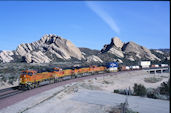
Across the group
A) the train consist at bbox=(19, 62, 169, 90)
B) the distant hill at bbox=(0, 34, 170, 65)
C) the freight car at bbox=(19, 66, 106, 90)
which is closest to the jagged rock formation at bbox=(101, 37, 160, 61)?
the distant hill at bbox=(0, 34, 170, 65)

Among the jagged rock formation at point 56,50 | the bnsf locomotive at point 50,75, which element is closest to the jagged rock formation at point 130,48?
the jagged rock formation at point 56,50

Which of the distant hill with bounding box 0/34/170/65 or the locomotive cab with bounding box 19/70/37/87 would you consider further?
the distant hill with bounding box 0/34/170/65

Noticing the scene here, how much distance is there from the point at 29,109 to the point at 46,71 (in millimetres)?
16725

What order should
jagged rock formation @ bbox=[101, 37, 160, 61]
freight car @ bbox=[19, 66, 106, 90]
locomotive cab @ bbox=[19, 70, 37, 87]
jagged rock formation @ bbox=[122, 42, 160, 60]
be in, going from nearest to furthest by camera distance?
locomotive cab @ bbox=[19, 70, 37, 87]
freight car @ bbox=[19, 66, 106, 90]
jagged rock formation @ bbox=[101, 37, 160, 61]
jagged rock formation @ bbox=[122, 42, 160, 60]

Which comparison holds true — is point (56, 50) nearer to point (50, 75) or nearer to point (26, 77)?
point (50, 75)

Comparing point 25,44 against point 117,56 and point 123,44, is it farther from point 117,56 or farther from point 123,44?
point 123,44

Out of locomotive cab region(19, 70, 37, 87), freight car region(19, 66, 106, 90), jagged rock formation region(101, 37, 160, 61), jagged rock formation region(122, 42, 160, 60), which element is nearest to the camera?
locomotive cab region(19, 70, 37, 87)

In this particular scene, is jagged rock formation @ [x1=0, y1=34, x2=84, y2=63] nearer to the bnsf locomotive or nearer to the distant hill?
the distant hill

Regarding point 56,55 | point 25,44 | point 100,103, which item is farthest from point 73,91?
point 25,44

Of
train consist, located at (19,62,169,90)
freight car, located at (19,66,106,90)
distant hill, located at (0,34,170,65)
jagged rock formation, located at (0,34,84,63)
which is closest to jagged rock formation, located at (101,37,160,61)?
distant hill, located at (0,34,170,65)

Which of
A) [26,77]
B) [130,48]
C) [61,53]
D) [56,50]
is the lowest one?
[26,77]

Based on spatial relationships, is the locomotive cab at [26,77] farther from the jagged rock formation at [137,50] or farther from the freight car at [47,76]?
the jagged rock formation at [137,50]

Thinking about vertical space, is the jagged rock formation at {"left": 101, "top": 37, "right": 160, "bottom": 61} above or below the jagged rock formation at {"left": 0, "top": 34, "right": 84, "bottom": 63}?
above

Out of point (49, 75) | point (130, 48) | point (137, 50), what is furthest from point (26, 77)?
point (137, 50)
